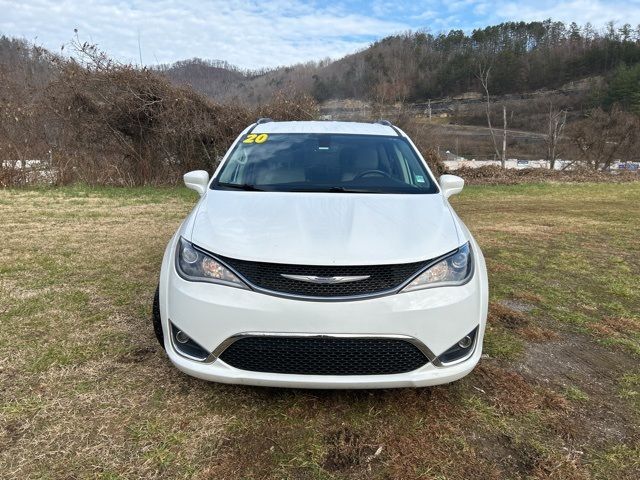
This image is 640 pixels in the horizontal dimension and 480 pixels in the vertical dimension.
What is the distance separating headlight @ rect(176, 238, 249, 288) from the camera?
2303mm

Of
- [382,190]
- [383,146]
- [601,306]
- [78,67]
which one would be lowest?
[601,306]

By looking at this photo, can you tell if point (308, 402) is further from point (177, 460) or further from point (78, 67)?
point (78, 67)

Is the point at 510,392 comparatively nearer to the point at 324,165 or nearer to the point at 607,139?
the point at 324,165

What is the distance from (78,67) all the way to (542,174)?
720 inches

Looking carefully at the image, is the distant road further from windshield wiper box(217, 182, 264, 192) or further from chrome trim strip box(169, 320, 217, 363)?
chrome trim strip box(169, 320, 217, 363)

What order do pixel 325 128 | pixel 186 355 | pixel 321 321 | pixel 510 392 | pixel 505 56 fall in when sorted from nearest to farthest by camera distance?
pixel 321 321, pixel 186 355, pixel 510 392, pixel 325 128, pixel 505 56

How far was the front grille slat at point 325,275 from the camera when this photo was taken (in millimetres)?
2205

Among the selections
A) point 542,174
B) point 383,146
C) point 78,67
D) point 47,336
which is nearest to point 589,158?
point 542,174

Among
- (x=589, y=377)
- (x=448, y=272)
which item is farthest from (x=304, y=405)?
(x=589, y=377)

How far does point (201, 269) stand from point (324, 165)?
1514 mm

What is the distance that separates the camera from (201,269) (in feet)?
7.80

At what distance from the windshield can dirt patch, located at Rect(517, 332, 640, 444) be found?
1.38 m

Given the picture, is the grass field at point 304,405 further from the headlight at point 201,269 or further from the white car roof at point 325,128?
the white car roof at point 325,128

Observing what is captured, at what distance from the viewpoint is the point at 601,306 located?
427 cm
